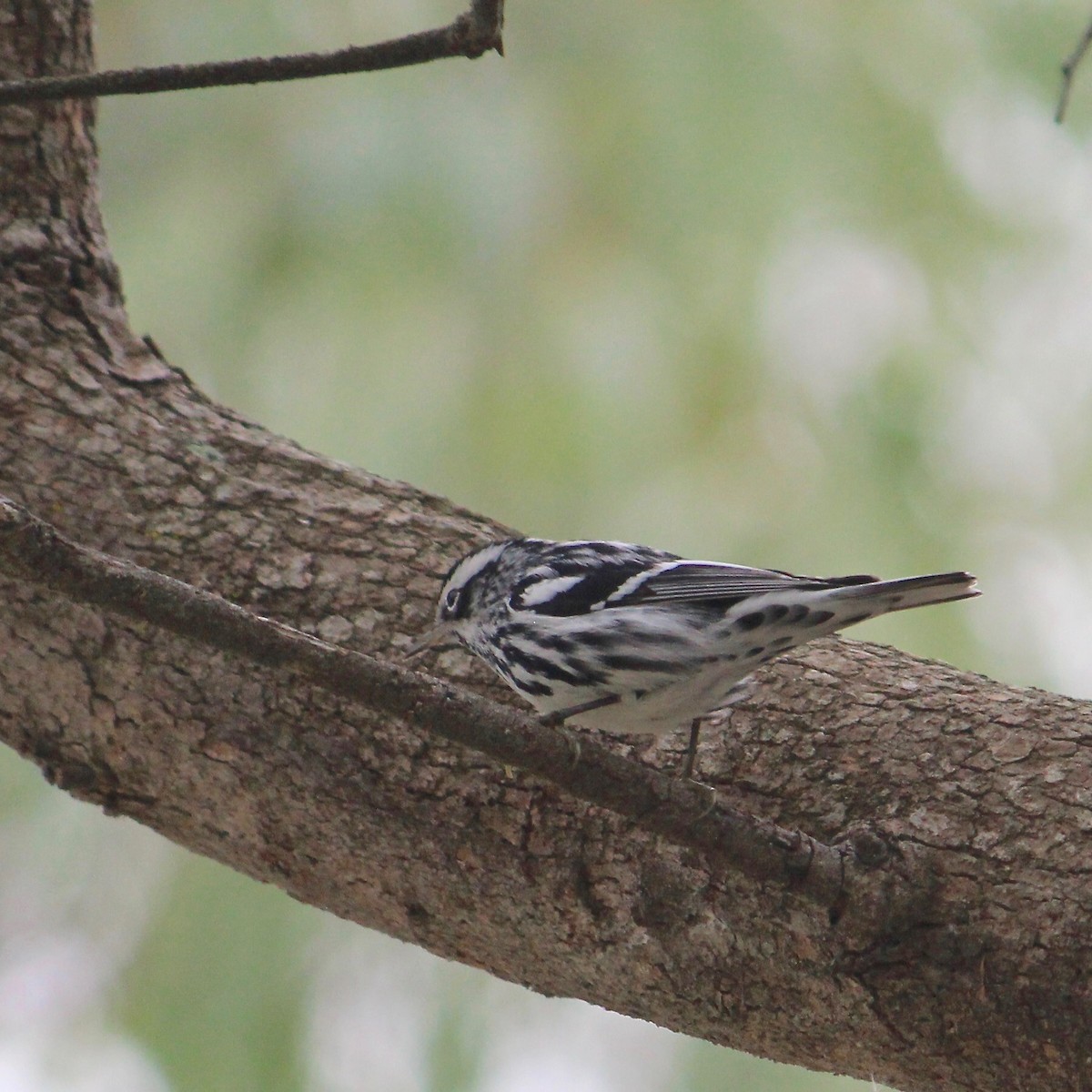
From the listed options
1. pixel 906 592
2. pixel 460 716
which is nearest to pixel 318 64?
pixel 460 716

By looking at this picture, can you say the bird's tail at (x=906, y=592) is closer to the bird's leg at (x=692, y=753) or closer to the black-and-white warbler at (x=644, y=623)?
the black-and-white warbler at (x=644, y=623)

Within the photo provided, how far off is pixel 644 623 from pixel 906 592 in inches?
19.3

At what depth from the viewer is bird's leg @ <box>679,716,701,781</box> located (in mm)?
2408

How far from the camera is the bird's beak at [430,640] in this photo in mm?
2730

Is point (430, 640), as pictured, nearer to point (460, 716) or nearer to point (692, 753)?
point (692, 753)

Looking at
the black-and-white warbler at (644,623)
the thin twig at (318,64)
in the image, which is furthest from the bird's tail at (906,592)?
the thin twig at (318,64)

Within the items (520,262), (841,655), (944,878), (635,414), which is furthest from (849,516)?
(944,878)

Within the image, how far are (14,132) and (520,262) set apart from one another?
1.78 metres

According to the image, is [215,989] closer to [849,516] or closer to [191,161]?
[849,516]

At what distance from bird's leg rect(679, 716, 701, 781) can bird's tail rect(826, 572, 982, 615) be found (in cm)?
37

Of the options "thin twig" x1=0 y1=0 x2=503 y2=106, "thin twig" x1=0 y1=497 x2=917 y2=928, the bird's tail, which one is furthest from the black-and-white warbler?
"thin twig" x1=0 y1=0 x2=503 y2=106

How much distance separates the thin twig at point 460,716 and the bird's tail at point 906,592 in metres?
0.40

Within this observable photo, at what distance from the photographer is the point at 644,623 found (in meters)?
2.46

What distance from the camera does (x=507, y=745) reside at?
1979mm
